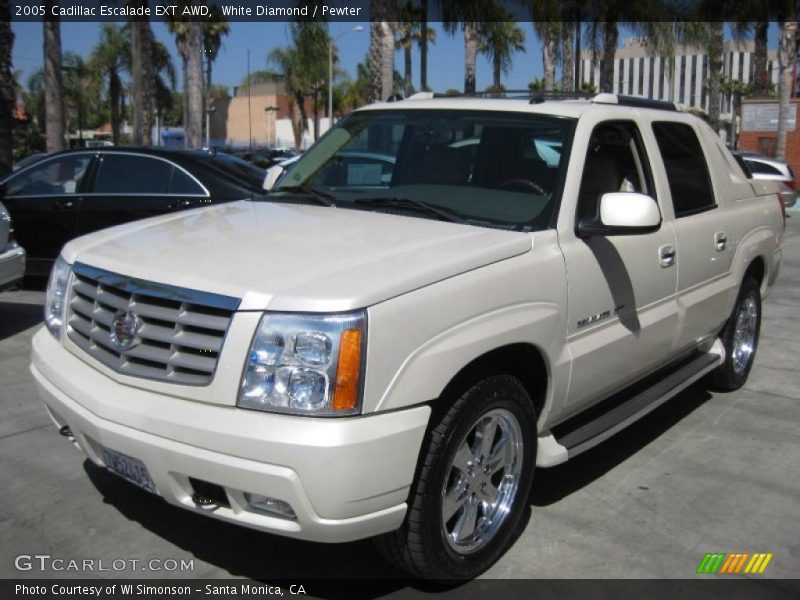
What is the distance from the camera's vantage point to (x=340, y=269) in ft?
9.96

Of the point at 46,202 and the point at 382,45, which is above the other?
the point at 382,45

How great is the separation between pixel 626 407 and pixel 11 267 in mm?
5184

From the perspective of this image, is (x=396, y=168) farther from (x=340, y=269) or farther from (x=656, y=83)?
(x=656, y=83)

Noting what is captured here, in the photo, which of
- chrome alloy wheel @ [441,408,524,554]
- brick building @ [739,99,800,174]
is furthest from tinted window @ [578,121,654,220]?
brick building @ [739,99,800,174]

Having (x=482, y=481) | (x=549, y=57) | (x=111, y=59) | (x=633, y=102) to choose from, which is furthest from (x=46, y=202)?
(x=111, y=59)

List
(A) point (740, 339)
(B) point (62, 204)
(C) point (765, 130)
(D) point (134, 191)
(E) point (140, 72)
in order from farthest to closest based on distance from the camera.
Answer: (C) point (765, 130)
(E) point (140, 72)
(B) point (62, 204)
(D) point (134, 191)
(A) point (740, 339)

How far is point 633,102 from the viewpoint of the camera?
15.9 feet

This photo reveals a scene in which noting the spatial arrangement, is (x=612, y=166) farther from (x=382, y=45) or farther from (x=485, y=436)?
(x=382, y=45)

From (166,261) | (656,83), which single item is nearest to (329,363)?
(166,261)

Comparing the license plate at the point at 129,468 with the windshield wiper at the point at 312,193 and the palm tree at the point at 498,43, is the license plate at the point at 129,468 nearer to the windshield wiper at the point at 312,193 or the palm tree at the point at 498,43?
the windshield wiper at the point at 312,193

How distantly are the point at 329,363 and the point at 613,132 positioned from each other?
2.33 metres

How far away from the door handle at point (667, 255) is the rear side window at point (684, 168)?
28 cm

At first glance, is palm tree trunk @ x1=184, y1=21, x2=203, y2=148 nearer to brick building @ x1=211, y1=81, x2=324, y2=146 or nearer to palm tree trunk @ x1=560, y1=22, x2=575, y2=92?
palm tree trunk @ x1=560, y1=22, x2=575, y2=92

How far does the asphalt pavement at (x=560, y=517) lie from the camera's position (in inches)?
140
